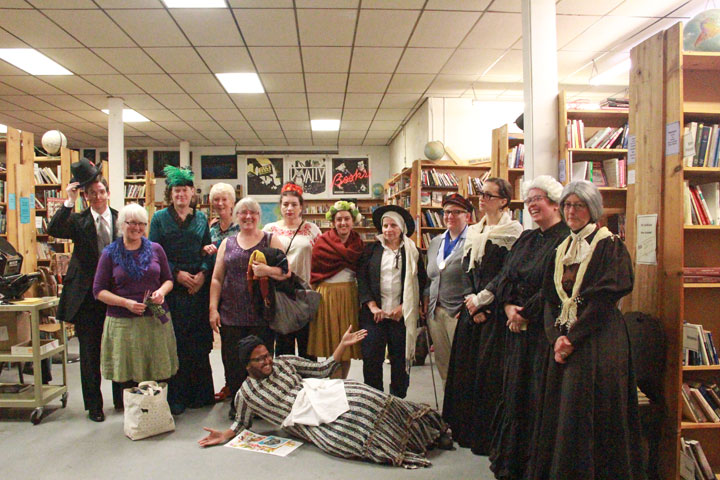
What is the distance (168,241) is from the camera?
3.33 metres

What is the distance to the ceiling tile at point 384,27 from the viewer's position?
448cm

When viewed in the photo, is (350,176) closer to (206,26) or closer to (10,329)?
(206,26)

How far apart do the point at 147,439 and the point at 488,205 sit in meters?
2.57

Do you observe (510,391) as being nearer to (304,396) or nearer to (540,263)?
(540,263)

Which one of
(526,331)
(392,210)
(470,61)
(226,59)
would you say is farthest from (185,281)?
(470,61)

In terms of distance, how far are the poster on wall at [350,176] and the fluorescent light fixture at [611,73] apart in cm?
562

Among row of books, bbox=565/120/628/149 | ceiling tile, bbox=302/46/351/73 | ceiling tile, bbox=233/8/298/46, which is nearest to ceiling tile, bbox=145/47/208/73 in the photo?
ceiling tile, bbox=233/8/298/46

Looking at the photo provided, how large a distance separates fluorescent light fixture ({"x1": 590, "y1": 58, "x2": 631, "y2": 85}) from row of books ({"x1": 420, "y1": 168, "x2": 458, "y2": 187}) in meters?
2.29

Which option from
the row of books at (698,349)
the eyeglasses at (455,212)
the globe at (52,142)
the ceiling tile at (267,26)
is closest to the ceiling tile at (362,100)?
the ceiling tile at (267,26)

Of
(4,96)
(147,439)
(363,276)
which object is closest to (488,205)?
(363,276)

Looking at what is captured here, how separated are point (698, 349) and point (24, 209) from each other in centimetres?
595

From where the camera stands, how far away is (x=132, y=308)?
293 cm

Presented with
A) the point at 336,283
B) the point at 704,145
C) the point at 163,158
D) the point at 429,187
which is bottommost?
the point at 336,283

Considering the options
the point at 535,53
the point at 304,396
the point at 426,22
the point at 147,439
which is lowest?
the point at 147,439
